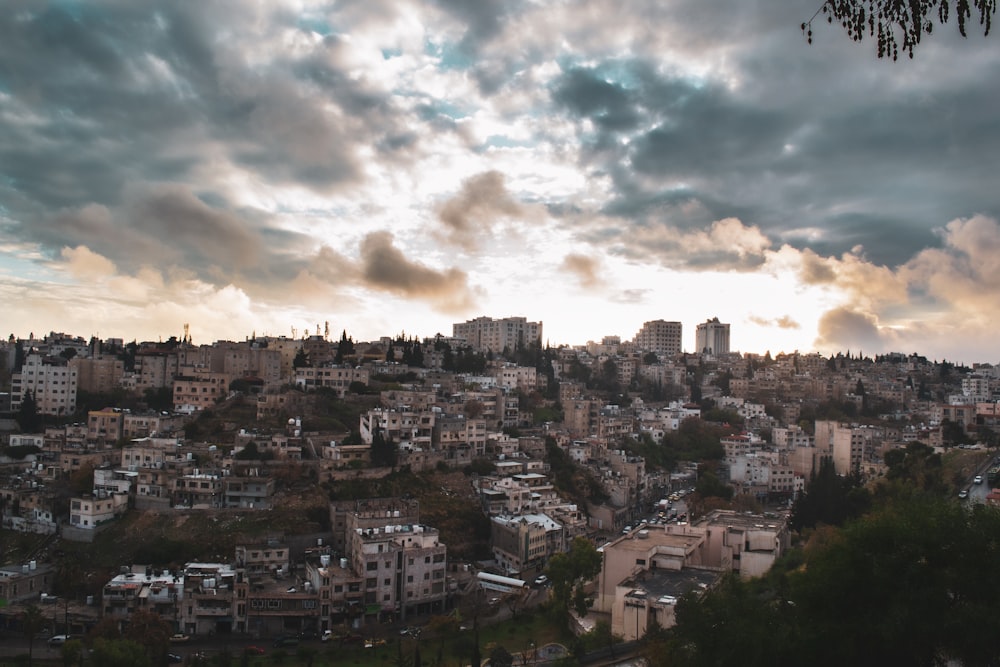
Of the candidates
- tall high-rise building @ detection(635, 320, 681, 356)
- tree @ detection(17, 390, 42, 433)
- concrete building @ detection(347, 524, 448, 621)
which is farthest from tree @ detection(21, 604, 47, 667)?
tall high-rise building @ detection(635, 320, 681, 356)

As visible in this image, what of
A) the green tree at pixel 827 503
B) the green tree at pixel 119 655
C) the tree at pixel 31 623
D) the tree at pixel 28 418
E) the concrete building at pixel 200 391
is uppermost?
the concrete building at pixel 200 391

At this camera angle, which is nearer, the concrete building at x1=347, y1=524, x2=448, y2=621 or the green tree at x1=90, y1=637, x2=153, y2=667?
the green tree at x1=90, y1=637, x2=153, y2=667

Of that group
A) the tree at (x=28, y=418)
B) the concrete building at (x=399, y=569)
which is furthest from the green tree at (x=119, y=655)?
the tree at (x=28, y=418)

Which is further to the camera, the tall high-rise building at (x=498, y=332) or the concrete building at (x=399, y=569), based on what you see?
the tall high-rise building at (x=498, y=332)

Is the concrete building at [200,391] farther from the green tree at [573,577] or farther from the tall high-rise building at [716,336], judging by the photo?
the tall high-rise building at [716,336]

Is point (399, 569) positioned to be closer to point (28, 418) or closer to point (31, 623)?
point (31, 623)

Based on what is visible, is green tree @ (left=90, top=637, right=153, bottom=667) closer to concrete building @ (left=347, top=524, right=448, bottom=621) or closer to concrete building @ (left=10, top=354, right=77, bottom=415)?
concrete building @ (left=347, top=524, right=448, bottom=621)
